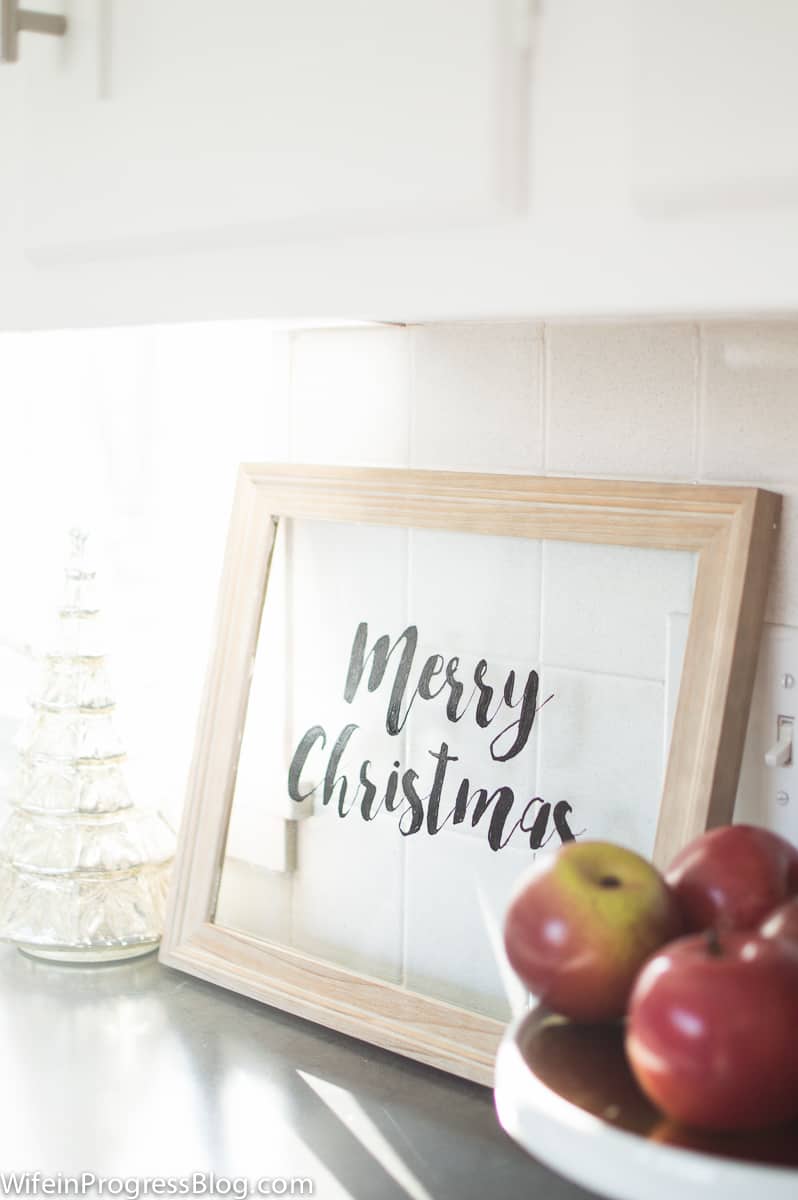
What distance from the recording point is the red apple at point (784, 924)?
0.64 metres

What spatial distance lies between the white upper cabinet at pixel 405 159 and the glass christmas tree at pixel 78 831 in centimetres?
42

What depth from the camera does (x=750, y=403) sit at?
39.0 inches

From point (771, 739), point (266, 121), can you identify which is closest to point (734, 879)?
point (771, 739)

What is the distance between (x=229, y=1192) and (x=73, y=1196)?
10 centimetres

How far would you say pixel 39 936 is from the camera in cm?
129

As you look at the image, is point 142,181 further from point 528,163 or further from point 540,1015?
point 540,1015

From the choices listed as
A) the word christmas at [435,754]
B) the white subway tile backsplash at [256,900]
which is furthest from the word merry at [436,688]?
the white subway tile backsplash at [256,900]

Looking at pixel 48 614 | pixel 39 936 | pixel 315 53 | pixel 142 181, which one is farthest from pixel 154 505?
pixel 315 53

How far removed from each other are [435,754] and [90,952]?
0.41m

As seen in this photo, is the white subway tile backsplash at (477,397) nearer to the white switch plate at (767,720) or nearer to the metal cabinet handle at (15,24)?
the white switch plate at (767,720)

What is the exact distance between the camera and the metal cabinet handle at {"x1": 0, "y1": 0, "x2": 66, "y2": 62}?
2.90ft

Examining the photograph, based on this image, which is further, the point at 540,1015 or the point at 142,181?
the point at 142,181

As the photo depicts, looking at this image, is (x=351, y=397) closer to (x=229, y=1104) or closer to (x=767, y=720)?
(x=767, y=720)

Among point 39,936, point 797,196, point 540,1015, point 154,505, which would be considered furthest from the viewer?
point 154,505
